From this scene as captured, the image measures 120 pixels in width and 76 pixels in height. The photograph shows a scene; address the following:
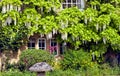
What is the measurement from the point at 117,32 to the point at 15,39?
17.3 ft

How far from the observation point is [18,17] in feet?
72.0

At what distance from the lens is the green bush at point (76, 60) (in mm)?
21516

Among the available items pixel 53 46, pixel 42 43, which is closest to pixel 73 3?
pixel 53 46

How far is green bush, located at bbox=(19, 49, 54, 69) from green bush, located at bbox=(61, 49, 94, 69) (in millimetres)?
801

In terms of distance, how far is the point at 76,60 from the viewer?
70.4 ft

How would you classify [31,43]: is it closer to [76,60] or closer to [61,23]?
[61,23]

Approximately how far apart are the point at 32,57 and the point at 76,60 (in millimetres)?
2195

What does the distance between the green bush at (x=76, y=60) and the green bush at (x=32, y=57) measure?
0.80 metres

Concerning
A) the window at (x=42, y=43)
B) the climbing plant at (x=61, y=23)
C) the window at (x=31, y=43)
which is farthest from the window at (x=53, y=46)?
the window at (x=31, y=43)

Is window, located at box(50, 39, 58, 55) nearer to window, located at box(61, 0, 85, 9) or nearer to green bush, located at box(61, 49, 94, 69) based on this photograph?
green bush, located at box(61, 49, 94, 69)

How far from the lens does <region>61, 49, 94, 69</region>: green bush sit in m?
21.5

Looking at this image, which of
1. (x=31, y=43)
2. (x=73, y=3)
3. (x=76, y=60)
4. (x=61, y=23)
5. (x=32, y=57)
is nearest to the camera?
(x=32, y=57)

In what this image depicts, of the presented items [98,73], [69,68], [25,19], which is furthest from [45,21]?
[98,73]

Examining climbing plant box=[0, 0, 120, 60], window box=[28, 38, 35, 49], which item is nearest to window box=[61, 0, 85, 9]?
climbing plant box=[0, 0, 120, 60]
